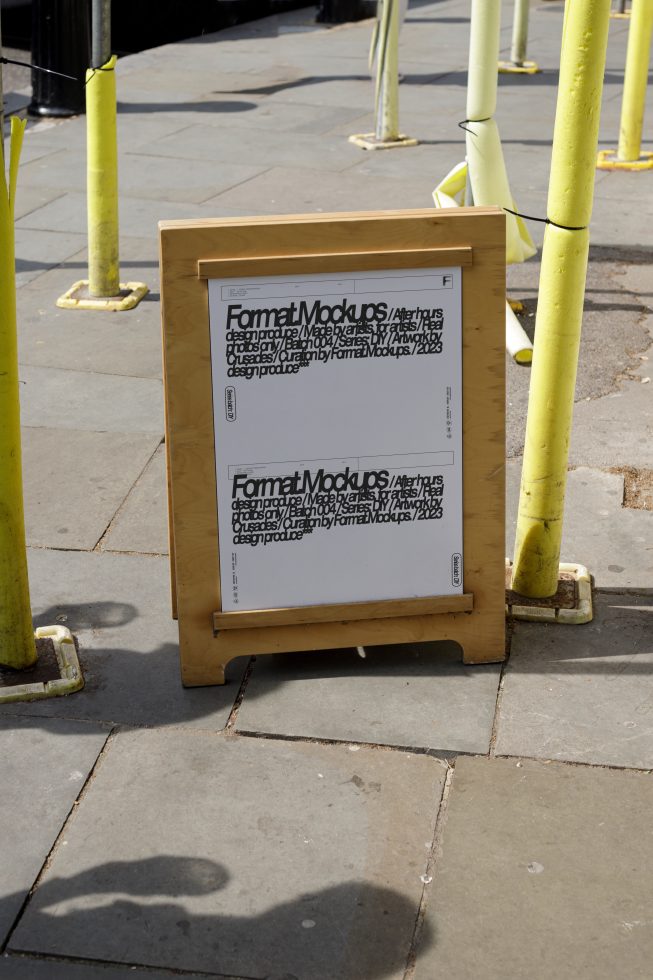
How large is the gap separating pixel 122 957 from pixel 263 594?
4.26 feet

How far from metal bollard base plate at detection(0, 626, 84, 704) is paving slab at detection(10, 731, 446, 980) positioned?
305 mm

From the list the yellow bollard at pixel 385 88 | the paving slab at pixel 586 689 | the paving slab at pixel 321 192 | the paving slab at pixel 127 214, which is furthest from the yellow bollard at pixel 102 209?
the yellow bollard at pixel 385 88

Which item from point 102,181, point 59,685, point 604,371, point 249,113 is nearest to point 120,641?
point 59,685

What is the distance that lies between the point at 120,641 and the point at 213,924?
1378 mm

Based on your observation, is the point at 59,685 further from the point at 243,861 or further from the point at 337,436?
the point at 337,436

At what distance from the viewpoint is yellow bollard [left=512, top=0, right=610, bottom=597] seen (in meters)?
3.69

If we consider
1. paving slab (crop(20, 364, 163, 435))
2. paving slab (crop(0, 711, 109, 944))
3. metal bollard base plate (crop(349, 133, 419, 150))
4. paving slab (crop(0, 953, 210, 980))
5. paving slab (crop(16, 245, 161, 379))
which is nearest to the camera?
paving slab (crop(0, 953, 210, 980))

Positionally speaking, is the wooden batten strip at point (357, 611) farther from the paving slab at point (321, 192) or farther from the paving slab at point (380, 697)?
the paving slab at point (321, 192)

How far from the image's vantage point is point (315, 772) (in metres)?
3.53

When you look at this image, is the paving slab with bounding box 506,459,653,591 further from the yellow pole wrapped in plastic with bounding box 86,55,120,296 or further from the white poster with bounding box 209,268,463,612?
the yellow pole wrapped in plastic with bounding box 86,55,120,296

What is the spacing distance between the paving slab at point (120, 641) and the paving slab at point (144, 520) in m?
0.09

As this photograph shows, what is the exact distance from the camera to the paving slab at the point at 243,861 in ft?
9.53

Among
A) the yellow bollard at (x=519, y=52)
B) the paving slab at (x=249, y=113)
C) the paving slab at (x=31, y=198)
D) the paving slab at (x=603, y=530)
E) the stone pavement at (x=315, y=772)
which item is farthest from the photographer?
the yellow bollard at (x=519, y=52)

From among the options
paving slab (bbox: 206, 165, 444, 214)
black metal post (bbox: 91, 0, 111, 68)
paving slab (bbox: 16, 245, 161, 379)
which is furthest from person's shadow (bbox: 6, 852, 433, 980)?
paving slab (bbox: 206, 165, 444, 214)
